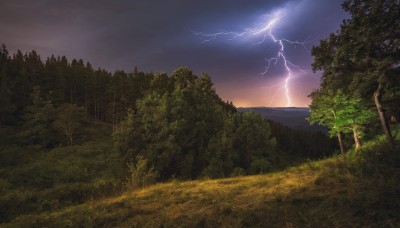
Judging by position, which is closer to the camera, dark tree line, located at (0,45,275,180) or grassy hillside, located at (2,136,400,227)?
grassy hillside, located at (2,136,400,227)

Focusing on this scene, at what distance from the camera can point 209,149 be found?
28.2m

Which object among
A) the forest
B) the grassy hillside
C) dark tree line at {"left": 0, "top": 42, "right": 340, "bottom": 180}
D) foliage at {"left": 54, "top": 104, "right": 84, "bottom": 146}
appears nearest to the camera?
the grassy hillside

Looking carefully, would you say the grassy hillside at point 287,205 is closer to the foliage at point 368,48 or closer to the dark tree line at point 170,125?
the foliage at point 368,48

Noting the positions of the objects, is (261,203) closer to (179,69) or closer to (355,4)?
(355,4)

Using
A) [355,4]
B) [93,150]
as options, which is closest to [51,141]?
[93,150]

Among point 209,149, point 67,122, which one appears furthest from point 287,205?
point 67,122

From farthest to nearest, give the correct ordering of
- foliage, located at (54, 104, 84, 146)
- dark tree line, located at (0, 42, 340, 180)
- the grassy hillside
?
1. foliage, located at (54, 104, 84, 146)
2. dark tree line, located at (0, 42, 340, 180)
3. the grassy hillside

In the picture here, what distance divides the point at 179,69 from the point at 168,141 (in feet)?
34.3

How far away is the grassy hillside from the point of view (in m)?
5.48

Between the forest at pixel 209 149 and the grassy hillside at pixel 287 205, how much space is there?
0.05 meters

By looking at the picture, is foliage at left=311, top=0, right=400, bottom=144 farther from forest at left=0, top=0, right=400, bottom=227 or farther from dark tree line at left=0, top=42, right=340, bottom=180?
dark tree line at left=0, top=42, right=340, bottom=180

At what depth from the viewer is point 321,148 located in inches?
4385

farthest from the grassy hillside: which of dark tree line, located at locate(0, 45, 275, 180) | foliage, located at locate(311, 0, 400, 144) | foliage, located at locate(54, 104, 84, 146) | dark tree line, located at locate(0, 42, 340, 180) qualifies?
foliage, located at locate(54, 104, 84, 146)

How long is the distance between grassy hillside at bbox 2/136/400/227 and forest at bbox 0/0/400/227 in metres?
0.05
